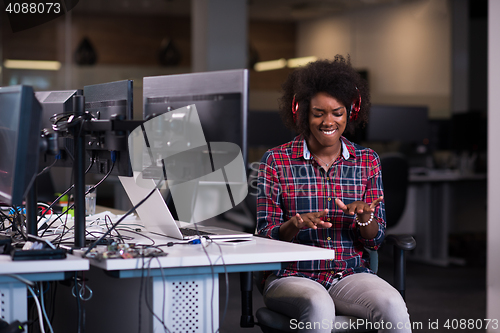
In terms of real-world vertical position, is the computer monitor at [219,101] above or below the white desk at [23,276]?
above

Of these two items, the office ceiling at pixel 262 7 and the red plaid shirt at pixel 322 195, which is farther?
the office ceiling at pixel 262 7

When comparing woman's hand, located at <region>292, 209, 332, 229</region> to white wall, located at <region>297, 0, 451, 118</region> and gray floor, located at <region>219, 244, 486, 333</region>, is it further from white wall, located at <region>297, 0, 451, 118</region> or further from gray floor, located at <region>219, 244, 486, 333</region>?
white wall, located at <region>297, 0, 451, 118</region>

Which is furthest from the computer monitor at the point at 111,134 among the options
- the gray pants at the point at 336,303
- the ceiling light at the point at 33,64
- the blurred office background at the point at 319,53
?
the ceiling light at the point at 33,64

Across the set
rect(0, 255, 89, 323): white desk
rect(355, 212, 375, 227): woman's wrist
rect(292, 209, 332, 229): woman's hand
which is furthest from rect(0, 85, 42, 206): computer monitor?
rect(355, 212, 375, 227): woman's wrist

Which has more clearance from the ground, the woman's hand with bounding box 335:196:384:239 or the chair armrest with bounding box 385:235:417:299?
the woman's hand with bounding box 335:196:384:239

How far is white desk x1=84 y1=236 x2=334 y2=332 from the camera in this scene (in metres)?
1.43

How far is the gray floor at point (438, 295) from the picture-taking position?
3307mm

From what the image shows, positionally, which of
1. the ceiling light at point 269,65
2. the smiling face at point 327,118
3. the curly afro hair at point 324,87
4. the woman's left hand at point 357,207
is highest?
the ceiling light at point 269,65

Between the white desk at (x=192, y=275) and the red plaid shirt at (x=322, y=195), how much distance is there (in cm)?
38

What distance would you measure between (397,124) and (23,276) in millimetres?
4432

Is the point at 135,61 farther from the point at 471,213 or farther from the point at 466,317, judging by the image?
the point at 466,317

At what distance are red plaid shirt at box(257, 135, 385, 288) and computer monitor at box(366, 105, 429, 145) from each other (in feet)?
10.6

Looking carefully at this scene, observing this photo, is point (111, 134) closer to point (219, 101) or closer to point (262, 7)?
point (219, 101)

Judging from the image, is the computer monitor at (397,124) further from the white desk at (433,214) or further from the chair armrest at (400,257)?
the chair armrest at (400,257)
